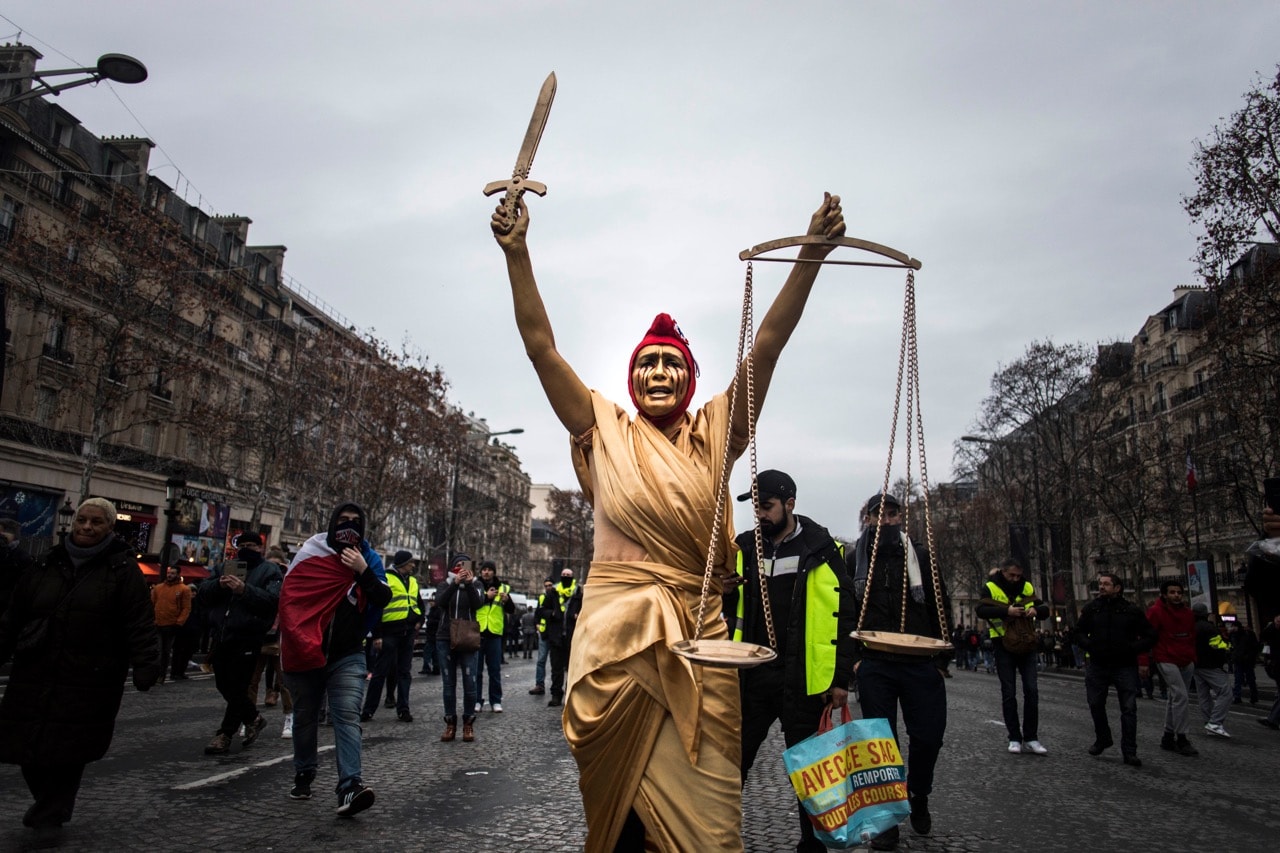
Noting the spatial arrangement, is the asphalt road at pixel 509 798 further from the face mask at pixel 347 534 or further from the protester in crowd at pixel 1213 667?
the face mask at pixel 347 534

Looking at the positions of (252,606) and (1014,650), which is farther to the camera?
(1014,650)

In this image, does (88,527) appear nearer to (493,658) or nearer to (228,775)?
(228,775)

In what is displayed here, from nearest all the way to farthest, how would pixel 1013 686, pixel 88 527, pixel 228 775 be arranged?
pixel 88 527, pixel 228 775, pixel 1013 686

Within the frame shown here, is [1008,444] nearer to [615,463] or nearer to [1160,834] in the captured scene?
[1160,834]

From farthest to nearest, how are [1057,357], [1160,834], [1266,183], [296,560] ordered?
[1057,357]
[1266,183]
[296,560]
[1160,834]

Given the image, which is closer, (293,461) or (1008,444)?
(293,461)

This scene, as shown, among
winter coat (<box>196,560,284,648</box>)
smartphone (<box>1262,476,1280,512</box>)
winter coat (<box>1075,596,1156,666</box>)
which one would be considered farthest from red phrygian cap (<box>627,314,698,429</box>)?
winter coat (<box>1075,596,1156,666</box>)

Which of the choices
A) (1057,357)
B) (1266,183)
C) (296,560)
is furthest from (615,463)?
(1057,357)

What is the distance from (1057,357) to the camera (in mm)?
40031

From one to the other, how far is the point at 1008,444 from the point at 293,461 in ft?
103

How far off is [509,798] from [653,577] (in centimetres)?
400

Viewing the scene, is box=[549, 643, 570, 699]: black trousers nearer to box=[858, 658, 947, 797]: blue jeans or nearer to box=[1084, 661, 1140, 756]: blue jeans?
box=[1084, 661, 1140, 756]: blue jeans

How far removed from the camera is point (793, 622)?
4992 millimetres

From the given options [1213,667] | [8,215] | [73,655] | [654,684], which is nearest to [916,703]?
[654,684]
